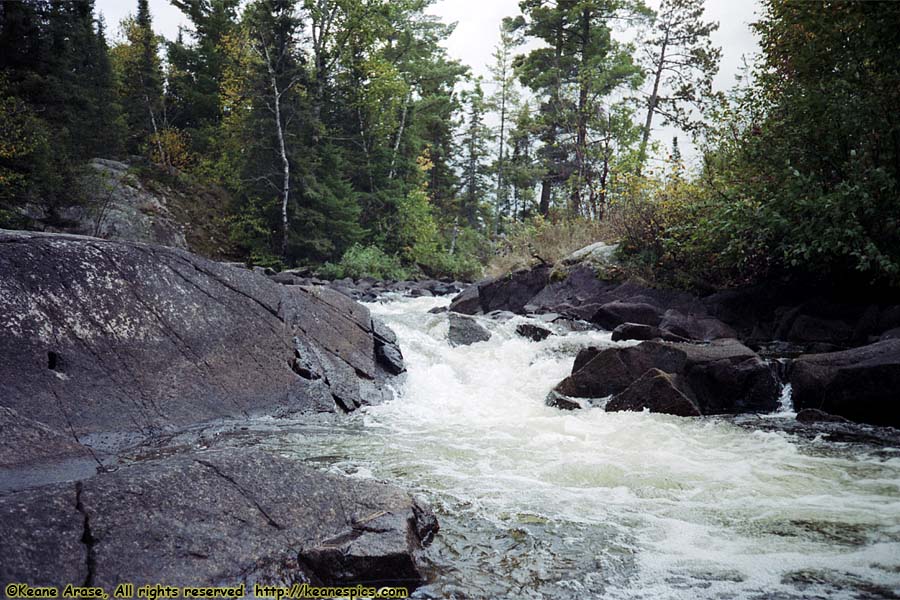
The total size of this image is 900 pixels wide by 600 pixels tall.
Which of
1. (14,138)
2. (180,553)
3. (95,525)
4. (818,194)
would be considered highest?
(14,138)

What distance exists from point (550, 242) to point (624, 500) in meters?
14.2

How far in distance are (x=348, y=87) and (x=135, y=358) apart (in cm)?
2254

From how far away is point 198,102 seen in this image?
1271 inches

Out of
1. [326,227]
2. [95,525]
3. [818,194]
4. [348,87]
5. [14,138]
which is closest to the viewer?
[95,525]

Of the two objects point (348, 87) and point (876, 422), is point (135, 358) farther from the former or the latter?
point (348, 87)

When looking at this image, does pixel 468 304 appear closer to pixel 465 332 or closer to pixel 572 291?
pixel 572 291

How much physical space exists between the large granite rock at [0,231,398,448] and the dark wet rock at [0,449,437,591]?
2.32 m

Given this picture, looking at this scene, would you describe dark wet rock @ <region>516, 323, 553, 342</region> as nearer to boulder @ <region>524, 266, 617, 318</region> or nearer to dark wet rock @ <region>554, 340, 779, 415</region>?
dark wet rock @ <region>554, 340, 779, 415</region>

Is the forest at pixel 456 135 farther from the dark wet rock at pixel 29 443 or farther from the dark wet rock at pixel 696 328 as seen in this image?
the dark wet rock at pixel 29 443

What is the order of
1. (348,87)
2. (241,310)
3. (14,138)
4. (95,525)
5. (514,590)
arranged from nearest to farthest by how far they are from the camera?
(95,525) → (514,590) → (241,310) → (14,138) → (348,87)

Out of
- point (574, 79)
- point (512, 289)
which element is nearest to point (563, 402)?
point (512, 289)

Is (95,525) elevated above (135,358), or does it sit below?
below

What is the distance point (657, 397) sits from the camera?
22.2ft

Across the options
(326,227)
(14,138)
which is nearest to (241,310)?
(14,138)
